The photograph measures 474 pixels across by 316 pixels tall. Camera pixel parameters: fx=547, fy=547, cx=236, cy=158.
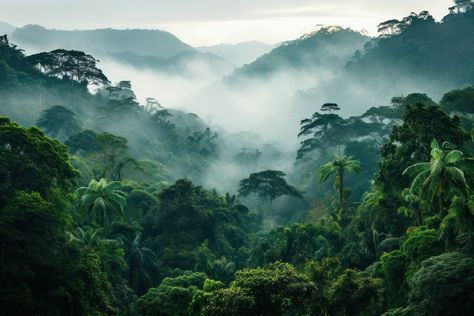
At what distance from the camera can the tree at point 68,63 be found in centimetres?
11219

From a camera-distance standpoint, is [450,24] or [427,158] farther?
[450,24]

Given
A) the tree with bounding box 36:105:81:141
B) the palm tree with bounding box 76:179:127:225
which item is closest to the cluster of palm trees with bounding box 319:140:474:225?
the palm tree with bounding box 76:179:127:225

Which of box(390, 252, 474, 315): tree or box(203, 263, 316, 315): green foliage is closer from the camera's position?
box(203, 263, 316, 315): green foliage

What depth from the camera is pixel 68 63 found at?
115312 millimetres

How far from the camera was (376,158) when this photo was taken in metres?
100

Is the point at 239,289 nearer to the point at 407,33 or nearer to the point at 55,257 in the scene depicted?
the point at 55,257

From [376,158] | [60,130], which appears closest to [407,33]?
[376,158]

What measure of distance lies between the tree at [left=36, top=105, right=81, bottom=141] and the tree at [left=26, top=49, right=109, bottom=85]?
1402 cm

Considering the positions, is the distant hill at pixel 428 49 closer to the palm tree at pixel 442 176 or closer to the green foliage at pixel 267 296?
the palm tree at pixel 442 176

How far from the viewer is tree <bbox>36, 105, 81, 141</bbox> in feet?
325

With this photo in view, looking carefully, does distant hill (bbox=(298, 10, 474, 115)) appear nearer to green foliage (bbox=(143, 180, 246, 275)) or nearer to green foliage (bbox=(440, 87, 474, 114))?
green foliage (bbox=(440, 87, 474, 114))

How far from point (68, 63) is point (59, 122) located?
20.7m

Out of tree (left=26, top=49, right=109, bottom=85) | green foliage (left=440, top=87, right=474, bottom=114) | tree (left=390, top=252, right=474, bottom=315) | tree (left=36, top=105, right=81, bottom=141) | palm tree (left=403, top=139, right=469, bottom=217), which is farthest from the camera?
tree (left=26, top=49, right=109, bottom=85)

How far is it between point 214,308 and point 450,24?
16349 cm
